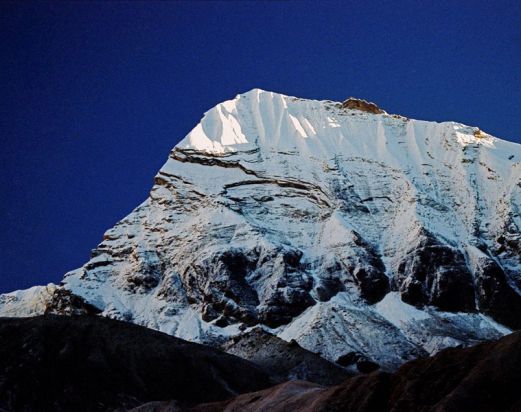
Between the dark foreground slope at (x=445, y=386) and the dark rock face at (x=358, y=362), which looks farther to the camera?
the dark rock face at (x=358, y=362)

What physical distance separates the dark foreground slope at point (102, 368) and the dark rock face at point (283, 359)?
44.0 feet

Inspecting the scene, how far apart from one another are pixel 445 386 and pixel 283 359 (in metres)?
114

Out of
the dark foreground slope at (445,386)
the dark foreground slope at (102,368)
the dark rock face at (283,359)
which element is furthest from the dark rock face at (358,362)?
the dark foreground slope at (445,386)

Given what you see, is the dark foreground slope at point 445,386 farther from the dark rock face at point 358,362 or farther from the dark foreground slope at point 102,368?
the dark rock face at point 358,362

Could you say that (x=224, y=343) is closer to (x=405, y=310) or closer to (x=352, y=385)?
(x=405, y=310)

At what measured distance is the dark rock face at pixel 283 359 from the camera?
158m

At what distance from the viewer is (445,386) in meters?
57.0

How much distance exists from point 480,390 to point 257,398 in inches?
1496

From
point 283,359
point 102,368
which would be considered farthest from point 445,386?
point 283,359

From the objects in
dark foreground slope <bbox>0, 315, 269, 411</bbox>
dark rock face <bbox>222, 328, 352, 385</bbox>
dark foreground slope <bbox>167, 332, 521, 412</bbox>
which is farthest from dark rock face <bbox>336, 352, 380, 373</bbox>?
dark foreground slope <bbox>167, 332, 521, 412</bbox>

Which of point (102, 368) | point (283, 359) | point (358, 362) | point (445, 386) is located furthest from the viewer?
point (283, 359)

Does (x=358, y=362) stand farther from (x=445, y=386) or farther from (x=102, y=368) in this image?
(x=445, y=386)

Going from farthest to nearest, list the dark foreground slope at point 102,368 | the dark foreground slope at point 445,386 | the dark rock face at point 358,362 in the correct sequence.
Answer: the dark rock face at point 358,362 < the dark foreground slope at point 102,368 < the dark foreground slope at point 445,386

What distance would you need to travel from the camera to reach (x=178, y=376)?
13425 centimetres
